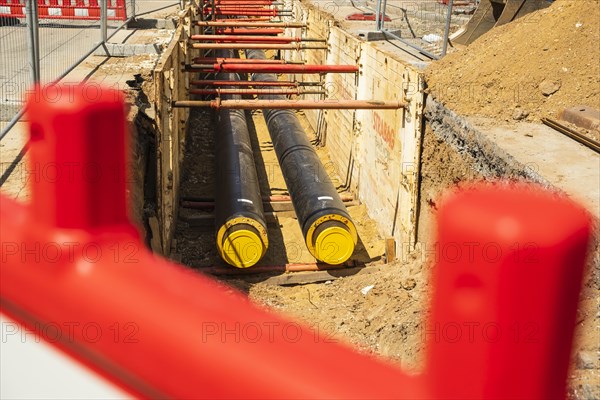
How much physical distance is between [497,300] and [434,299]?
0.07 metres

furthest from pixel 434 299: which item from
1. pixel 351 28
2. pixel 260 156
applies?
pixel 351 28

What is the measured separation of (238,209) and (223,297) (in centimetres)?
725

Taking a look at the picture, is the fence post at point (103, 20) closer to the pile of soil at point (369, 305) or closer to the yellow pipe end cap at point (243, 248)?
the yellow pipe end cap at point (243, 248)

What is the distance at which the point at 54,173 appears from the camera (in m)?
0.85

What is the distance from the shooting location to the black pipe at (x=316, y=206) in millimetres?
7871

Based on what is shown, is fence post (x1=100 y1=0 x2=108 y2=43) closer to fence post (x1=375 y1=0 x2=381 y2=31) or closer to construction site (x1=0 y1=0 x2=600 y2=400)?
construction site (x1=0 y1=0 x2=600 y2=400)

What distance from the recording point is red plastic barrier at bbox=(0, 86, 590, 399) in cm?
58

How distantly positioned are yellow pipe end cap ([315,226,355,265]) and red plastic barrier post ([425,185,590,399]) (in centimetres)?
719

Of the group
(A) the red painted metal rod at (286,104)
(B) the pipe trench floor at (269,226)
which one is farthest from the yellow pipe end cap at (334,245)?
(A) the red painted metal rod at (286,104)

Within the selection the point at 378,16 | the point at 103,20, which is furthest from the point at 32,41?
the point at 378,16

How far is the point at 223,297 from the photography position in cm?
77

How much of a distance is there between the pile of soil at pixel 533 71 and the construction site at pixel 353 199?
3 cm

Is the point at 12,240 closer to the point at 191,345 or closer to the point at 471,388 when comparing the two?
the point at 191,345

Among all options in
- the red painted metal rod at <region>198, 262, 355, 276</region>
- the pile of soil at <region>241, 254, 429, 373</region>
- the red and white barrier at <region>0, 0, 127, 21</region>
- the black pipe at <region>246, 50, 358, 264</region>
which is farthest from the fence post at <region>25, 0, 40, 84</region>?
the red and white barrier at <region>0, 0, 127, 21</region>
